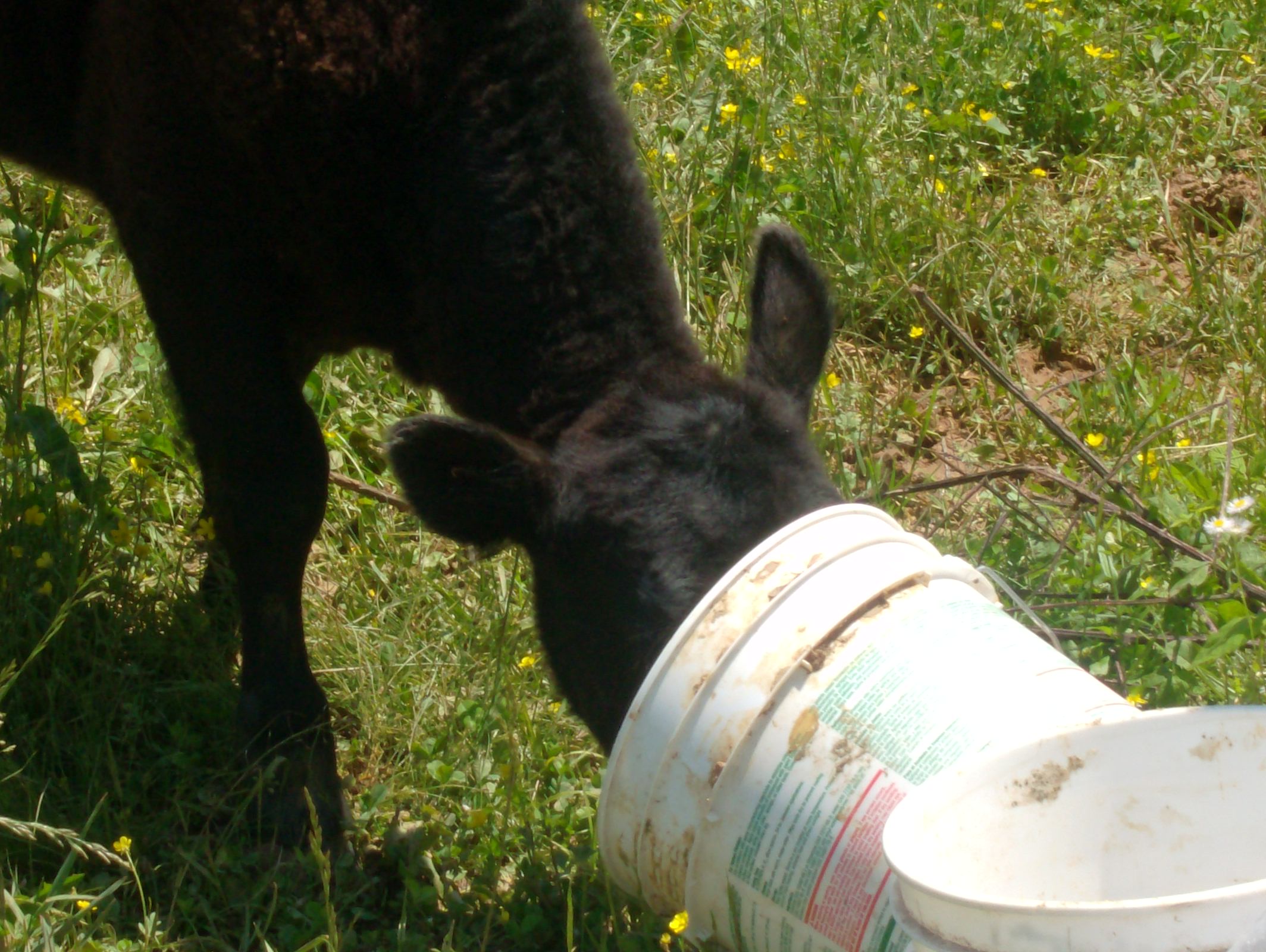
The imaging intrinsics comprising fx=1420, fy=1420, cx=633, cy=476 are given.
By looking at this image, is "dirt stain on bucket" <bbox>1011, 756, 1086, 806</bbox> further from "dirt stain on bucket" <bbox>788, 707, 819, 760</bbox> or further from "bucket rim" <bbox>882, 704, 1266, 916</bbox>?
"dirt stain on bucket" <bbox>788, 707, 819, 760</bbox>

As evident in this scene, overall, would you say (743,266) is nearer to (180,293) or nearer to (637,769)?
(180,293)

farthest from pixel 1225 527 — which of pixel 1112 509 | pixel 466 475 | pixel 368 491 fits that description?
pixel 368 491

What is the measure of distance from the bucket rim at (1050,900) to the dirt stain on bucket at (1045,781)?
0.15 feet

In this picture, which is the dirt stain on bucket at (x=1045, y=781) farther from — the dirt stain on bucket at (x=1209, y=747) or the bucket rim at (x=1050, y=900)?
the dirt stain on bucket at (x=1209, y=747)

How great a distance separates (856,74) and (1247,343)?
1.85m

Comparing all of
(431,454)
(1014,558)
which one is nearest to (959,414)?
(1014,558)

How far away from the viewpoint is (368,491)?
13.6 feet

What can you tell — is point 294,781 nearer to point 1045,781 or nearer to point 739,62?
point 1045,781

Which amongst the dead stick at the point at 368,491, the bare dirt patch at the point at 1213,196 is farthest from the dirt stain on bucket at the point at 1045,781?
the bare dirt patch at the point at 1213,196

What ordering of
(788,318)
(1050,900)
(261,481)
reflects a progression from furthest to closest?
(261,481) < (788,318) < (1050,900)

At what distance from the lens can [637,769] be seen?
2.28 metres

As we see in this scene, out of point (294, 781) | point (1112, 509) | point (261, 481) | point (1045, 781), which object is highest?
point (261, 481)

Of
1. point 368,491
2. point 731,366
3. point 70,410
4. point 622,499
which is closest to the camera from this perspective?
point 622,499

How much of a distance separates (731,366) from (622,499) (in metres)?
1.82
